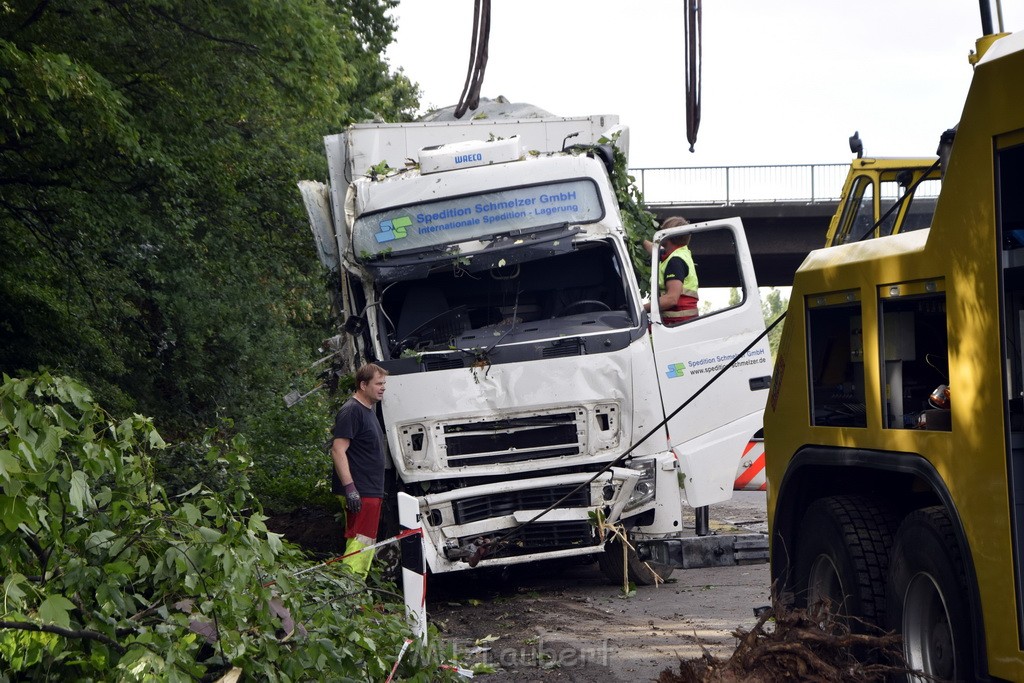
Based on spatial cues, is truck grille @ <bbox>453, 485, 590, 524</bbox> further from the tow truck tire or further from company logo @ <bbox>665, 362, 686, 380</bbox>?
company logo @ <bbox>665, 362, 686, 380</bbox>

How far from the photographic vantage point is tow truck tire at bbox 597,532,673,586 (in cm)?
855

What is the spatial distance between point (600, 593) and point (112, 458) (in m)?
4.84

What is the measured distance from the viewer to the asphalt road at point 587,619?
623 centimetres

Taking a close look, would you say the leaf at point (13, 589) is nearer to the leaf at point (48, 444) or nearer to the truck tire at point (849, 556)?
the leaf at point (48, 444)

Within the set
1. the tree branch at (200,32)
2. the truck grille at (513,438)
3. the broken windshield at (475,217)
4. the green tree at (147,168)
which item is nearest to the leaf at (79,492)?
the truck grille at (513,438)

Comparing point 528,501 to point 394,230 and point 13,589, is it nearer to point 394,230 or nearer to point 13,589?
point 394,230

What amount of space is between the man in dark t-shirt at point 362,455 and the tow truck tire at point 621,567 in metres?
1.94

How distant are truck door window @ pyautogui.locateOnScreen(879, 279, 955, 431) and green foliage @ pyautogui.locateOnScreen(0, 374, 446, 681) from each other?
8.11ft

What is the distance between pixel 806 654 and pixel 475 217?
193 inches

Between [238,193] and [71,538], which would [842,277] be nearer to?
[71,538]

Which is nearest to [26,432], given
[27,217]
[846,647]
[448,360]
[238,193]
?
[846,647]

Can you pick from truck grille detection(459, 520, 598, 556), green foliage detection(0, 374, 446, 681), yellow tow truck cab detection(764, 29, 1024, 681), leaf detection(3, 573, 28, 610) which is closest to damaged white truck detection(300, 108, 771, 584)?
truck grille detection(459, 520, 598, 556)

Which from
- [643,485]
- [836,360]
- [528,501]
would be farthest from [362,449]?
[836,360]

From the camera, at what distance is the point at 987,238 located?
360 cm
